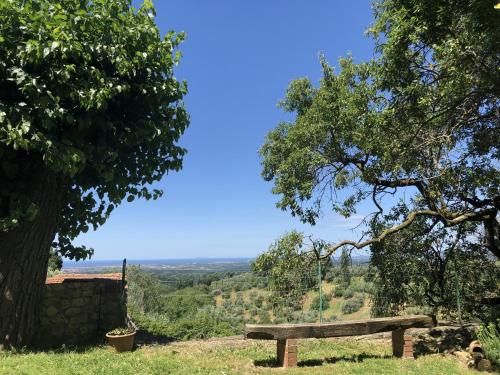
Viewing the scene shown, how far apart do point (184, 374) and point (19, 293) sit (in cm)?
394

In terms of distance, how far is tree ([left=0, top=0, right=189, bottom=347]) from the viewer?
6969mm

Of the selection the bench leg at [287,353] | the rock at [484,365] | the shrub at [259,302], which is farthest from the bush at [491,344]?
the shrub at [259,302]

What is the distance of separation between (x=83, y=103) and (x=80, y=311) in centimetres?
550

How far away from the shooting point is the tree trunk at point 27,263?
780 centimetres

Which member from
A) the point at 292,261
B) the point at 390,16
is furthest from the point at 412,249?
the point at 390,16

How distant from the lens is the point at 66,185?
8.89 m

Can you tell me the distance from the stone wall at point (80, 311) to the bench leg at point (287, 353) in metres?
4.73

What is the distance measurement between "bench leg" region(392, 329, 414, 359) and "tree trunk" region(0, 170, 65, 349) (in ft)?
24.0

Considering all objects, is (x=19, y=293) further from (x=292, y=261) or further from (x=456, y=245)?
(x=456, y=245)

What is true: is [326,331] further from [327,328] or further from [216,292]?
[216,292]

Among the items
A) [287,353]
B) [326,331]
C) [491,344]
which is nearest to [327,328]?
[326,331]

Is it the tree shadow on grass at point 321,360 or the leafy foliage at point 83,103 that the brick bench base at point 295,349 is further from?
the leafy foliage at point 83,103

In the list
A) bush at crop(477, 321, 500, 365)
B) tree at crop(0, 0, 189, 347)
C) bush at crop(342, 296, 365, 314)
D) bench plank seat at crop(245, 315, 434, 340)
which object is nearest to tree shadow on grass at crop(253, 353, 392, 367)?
bench plank seat at crop(245, 315, 434, 340)

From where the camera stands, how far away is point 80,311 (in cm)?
999
